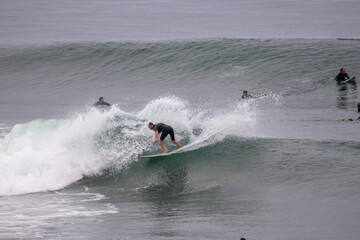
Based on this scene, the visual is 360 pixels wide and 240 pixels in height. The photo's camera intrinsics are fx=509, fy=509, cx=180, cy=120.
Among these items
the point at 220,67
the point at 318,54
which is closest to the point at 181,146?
the point at 220,67

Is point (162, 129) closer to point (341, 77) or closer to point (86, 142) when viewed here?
point (86, 142)

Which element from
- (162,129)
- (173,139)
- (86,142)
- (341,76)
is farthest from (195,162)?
(341,76)

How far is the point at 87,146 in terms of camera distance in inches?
621

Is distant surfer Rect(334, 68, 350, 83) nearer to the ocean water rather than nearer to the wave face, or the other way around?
the ocean water

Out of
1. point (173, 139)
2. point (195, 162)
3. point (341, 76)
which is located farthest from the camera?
point (341, 76)

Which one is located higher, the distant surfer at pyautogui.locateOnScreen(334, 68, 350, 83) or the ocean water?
the distant surfer at pyautogui.locateOnScreen(334, 68, 350, 83)

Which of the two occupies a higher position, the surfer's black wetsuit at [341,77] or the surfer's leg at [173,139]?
the surfer's black wetsuit at [341,77]

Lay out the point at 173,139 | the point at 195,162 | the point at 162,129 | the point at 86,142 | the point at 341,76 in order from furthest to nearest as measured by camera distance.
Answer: the point at 341,76
the point at 86,142
the point at 173,139
the point at 162,129
the point at 195,162

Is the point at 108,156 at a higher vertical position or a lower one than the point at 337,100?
lower

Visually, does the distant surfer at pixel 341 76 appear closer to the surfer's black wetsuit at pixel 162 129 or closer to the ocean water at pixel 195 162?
the ocean water at pixel 195 162

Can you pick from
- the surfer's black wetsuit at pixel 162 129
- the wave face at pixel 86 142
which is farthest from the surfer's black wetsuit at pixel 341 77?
the surfer's black wetsuit at pixel 162 129

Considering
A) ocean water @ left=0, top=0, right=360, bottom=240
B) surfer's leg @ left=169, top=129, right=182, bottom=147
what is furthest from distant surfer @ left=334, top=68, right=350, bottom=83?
surfer's leg @ left=169, top=129, right=182, bottom=147

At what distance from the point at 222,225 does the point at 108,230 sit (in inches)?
89.6

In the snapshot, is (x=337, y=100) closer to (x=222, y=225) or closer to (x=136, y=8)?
(x=222, y=225)
